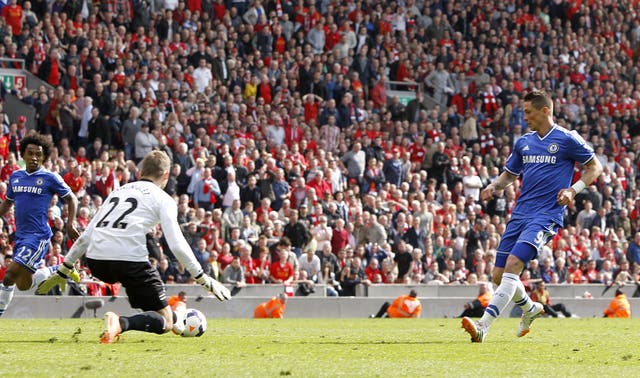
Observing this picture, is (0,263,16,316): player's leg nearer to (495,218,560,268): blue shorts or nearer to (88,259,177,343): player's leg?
(88,259,177,343): player's leg

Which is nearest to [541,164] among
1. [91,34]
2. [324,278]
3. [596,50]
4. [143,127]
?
[324,278]

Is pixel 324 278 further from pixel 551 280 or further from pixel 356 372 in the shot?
pixel 356 372

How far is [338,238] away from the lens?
25453mm

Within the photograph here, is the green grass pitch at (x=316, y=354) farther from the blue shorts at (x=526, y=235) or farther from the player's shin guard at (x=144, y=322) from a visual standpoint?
the blue shorts at (x=526, y=235)

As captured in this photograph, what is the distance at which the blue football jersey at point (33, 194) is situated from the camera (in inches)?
538

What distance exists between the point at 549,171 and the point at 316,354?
3.29m

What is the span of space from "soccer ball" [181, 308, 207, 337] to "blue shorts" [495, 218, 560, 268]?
2.99 meters

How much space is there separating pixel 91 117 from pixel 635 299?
454 inches

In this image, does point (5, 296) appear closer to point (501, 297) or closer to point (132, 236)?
point (132, 236)

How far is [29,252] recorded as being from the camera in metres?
13.6

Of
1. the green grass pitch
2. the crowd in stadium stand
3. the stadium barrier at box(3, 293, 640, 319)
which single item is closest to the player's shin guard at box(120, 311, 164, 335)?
the green grass pitch

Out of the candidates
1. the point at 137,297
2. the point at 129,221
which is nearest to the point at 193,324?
the point at 137,297

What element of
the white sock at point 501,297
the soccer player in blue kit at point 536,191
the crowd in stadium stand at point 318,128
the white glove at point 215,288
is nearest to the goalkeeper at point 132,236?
the white glove at point 215,288

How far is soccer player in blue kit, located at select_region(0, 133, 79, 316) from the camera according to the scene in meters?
13.6
